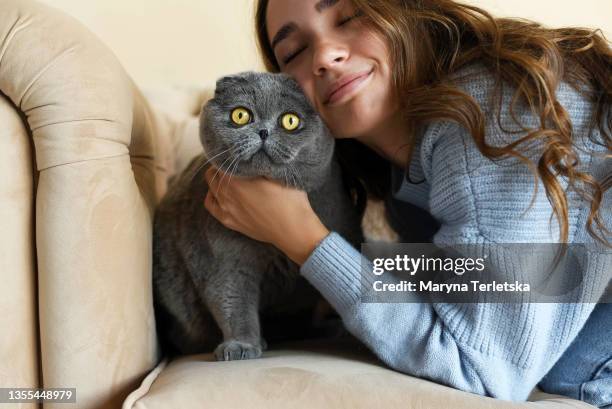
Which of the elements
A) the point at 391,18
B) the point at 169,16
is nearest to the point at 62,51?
the point at 391,18

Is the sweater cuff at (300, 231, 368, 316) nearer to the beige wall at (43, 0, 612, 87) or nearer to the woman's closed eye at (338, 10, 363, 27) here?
the woman's closed eye at (338, 10, 363, 27)

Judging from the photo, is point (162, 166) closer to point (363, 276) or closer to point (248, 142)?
point (248, 142)

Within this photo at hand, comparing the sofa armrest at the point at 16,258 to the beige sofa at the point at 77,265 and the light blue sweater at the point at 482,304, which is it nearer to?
the beige sofa at the point at 77,265

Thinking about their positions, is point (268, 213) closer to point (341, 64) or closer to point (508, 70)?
point (341, 64)

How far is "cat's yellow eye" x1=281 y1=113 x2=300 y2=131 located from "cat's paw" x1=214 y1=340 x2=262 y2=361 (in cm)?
39

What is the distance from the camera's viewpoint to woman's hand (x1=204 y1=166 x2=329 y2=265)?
3.21 feet

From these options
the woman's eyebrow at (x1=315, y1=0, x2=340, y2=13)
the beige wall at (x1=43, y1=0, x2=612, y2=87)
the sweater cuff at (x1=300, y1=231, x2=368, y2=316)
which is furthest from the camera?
the beige wall at (x1=43, y1=0, x2=612, y2=87)

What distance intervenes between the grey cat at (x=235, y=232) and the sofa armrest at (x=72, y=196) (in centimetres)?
19

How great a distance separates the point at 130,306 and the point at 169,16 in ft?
4.36

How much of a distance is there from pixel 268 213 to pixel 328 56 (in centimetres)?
30

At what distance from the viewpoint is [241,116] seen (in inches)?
38.1

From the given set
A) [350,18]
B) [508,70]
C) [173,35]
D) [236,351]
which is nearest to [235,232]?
[236,351]

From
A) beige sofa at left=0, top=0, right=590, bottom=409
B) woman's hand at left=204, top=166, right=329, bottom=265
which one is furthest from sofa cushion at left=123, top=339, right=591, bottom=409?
woman's hand at left=204, top=166, right=329, bottom=265

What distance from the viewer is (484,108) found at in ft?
2.97
